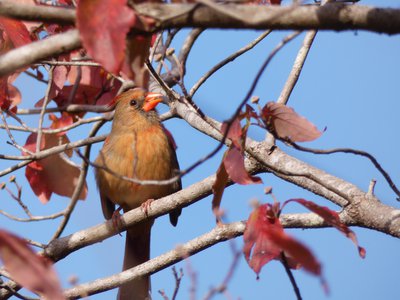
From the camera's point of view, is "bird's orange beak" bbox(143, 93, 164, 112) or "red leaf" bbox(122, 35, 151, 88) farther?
"bird's orange beak" bbox(143, 93, 164, 112)

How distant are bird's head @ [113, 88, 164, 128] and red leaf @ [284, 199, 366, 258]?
3.31 meters

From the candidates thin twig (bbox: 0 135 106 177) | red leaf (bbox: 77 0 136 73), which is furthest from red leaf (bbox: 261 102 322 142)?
thin twig (bbox: 0 135 106 177)

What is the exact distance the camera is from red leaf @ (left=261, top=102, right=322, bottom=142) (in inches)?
115

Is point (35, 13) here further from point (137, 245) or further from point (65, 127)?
point (137, 245)

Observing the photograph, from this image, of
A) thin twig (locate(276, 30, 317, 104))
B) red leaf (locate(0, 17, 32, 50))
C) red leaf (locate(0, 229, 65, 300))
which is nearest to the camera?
red leaf (locate(0, 229, 65, 300))

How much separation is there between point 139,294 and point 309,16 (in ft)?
10.3

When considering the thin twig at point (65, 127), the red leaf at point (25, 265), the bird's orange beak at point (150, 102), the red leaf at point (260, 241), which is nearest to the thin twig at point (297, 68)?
the thin twig at point (65, 127)

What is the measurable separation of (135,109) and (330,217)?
11.7 ft

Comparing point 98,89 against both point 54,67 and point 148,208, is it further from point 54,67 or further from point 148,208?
point 148,208

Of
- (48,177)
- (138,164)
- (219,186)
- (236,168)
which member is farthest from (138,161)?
(236,168)

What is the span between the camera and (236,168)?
2.91 meters

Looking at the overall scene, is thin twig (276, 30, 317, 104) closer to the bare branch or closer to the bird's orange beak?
the bird's orange beak

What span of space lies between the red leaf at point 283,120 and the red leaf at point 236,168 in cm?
17

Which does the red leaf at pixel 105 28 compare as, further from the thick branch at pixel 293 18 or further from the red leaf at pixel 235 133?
the red leaf at pixel 235 133
